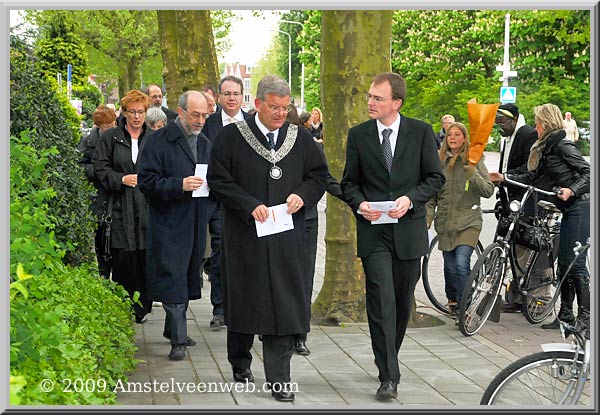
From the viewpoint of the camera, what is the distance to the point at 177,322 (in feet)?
29.8

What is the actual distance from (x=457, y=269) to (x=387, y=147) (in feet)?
10.9

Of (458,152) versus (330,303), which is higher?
(458,152)

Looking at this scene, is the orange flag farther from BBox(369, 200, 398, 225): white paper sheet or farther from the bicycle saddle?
BBox(369, 200, 398, 225): white paper sheet

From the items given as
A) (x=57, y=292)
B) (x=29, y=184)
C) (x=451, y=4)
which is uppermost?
(x=451, y=4)

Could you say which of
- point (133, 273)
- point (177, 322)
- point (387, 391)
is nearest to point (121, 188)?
point (133, 273)

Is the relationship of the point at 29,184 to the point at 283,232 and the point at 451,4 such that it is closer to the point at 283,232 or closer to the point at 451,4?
the point at 283,232

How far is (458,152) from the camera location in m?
11.0

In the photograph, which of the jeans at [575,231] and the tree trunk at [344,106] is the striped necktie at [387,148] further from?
the jeans at [575,231]

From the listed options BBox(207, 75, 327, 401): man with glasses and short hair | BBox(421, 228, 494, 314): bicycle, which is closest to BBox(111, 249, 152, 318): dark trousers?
BBox(421, 228, 494, 314): bicycle

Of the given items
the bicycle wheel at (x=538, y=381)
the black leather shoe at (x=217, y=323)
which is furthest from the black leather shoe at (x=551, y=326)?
the bicycle wheel at (x=538, y=381)

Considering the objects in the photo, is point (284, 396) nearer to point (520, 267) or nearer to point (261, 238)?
point (261, 238)

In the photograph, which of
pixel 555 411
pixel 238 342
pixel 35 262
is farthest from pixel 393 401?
pixel 35 262

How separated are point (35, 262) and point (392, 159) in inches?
103

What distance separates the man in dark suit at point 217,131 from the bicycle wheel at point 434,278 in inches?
85.2
